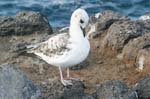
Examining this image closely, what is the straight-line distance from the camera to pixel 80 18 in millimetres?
10055

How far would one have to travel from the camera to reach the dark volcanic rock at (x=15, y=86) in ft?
28.2

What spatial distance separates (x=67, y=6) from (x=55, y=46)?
996cm

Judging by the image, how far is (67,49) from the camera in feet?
33.1

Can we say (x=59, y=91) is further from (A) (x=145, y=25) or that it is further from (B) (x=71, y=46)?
(A) (x=145, y=25)

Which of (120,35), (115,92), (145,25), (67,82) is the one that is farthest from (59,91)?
(145,25)

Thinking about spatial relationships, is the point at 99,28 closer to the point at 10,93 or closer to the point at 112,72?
the point at 112,72

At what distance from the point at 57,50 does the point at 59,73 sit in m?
0.94

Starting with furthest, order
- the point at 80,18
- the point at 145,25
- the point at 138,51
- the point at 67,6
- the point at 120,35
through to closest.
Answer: the point at 67,6, the point at 145,25, the point at 120,35, the point at 138,51, the point at 80,18

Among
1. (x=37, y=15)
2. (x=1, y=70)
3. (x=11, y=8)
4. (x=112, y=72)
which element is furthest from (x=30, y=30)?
(x=11, y=8)

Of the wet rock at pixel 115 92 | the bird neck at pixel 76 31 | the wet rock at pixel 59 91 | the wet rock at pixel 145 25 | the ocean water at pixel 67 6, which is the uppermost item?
the bird neck at pixel 76 31

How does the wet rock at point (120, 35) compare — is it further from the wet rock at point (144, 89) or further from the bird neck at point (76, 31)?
the wet rock at point (144, 89)

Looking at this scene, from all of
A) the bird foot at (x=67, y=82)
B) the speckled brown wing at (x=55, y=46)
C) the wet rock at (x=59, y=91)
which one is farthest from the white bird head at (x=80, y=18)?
the wet rock at (x=59, y=91)

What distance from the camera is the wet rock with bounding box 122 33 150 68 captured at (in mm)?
11164

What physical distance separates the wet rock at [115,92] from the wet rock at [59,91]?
0.24 meters
